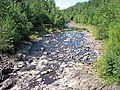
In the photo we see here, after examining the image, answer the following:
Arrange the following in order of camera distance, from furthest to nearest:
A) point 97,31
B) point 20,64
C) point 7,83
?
point 97,31 < point 20,64 < point 7,83

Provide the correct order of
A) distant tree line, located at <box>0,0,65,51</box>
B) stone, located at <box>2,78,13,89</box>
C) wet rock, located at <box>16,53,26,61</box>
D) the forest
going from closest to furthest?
the forest, stone, located at <box>2,78,13,89</box>, wet rock, located at <box>16,53,26,61</box>, distant tree line, located at <box>0,0,65,51</box>

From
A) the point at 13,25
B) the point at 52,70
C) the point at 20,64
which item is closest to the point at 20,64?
the point at 20,64

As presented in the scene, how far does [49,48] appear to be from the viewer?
61281 mm

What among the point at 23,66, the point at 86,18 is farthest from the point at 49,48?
the point at 86,18

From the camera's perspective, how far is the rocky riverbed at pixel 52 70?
3578cm

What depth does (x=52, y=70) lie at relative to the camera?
4328 cm

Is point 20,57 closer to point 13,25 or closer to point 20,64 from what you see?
point 20,64

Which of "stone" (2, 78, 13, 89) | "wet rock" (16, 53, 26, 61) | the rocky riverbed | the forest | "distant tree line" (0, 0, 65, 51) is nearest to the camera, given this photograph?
the forest

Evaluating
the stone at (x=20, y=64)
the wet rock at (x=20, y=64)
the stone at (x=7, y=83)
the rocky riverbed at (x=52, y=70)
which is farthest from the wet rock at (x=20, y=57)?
the stone at (x=7, y=83)

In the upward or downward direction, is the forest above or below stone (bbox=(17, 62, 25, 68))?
above

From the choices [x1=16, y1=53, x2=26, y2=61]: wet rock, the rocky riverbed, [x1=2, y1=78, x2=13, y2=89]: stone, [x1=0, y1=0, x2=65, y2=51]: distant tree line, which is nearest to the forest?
[x1=0, y1=0, x2=65, y2=51]: distant tree line

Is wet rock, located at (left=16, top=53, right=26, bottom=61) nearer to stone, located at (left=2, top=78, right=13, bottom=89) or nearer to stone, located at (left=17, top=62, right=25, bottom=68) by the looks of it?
stone, located at (left=17, top=62, right=25, bottom=68)

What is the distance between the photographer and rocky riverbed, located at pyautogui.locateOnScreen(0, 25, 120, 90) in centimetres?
3578

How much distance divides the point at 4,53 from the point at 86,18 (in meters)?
94.1
